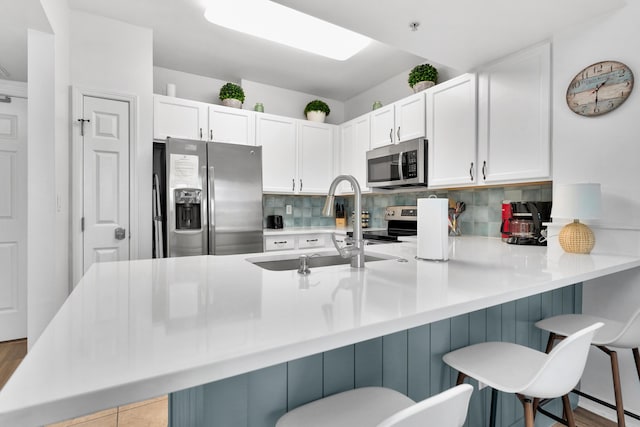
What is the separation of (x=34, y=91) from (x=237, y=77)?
190 cm

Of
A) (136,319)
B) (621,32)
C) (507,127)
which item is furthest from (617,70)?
(136,319)

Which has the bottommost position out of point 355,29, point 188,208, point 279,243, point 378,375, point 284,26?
point 378,375

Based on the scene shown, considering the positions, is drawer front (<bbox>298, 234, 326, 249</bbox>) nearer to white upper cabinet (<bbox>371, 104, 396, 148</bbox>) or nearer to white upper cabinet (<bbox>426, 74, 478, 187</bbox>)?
white upper cabinet (<bbox>371, 104, 396, 148</bbox>)

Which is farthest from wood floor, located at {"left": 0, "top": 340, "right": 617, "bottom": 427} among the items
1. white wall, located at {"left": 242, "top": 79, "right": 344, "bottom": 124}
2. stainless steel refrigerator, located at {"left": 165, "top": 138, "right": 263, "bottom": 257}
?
white wall, located at {"left": 242, "top": 79, "right": 344, "bottom": 124}

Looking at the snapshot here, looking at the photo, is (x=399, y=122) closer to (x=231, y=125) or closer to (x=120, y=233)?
(x=231, y=125)

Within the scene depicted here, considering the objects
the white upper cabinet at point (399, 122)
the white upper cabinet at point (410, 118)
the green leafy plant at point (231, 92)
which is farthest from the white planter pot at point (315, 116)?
the white upper cabinet at point (410, 118)

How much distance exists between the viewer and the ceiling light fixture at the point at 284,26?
236 centimetres

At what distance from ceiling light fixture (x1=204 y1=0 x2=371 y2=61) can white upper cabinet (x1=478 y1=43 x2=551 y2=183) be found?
1128mm

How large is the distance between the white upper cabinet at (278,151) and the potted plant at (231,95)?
0.83ft

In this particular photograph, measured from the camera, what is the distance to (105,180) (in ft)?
8.65

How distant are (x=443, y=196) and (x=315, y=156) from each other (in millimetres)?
→ 1509

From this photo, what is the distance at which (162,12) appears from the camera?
2.48 meters

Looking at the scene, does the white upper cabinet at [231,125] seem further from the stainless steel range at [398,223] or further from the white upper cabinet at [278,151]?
the stainless steel range at [398,223]

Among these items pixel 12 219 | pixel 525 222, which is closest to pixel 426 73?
pixel 525 222
